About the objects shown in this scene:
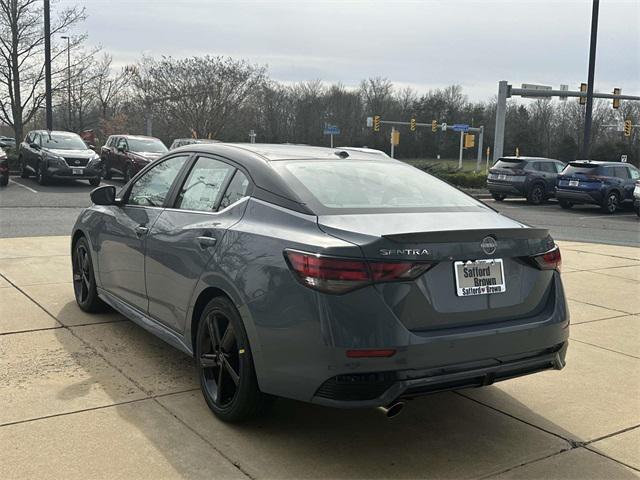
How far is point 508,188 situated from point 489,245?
22.1 meters

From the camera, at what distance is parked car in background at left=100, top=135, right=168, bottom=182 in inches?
840

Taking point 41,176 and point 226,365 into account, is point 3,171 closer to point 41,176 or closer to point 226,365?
point 41,176

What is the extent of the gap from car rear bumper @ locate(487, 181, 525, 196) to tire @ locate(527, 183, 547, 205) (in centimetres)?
34

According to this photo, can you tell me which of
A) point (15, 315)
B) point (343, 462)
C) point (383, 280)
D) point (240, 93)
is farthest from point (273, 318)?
point (240, 93)

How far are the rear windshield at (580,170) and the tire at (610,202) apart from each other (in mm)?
900

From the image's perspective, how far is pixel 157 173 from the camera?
490 cm

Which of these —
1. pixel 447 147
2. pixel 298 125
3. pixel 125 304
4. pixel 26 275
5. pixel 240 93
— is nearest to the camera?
pixel 125 304

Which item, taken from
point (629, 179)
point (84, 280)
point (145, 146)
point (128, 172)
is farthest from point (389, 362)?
point (629, 179)

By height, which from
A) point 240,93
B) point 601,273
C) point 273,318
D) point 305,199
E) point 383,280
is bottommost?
point 601,273

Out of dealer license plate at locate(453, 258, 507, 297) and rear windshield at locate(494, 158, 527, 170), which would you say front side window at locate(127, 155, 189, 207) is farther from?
rear windshield at locate(494, 158, 527, 170)

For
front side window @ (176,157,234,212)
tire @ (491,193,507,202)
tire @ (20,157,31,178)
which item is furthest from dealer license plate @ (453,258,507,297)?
tire @ (491,193,507,202)

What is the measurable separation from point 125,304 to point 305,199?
204 centimetres

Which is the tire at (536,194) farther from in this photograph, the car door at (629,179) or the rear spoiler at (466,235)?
the rear spoiler at (466,235)

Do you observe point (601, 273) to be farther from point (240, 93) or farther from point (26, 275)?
point (240, 93)
